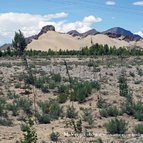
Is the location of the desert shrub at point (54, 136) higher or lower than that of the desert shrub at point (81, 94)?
lower

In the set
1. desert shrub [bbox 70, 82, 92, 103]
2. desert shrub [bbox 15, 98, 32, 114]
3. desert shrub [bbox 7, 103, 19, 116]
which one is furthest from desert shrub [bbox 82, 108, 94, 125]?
desert shrub [bbox 70, 82, 92, 103]

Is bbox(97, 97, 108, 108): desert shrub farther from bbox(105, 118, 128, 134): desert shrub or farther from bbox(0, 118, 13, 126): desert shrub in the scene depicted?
bbox(105, 118, 128, 134): desert shrub

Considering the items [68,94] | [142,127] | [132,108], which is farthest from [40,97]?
[142,127]

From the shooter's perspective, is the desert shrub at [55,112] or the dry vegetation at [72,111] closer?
the dry vegetation at [72,111]

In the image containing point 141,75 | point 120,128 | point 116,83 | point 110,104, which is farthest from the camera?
point 141,75

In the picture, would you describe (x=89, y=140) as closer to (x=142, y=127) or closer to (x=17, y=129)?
(x=142, y=127)

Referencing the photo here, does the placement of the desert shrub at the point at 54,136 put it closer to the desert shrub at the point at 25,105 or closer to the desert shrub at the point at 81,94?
the desert shrub at the point at 25,105

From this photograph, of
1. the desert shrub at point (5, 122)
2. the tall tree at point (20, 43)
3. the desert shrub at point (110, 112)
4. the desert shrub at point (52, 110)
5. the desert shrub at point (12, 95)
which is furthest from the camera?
the tall tree at point (20, 43)

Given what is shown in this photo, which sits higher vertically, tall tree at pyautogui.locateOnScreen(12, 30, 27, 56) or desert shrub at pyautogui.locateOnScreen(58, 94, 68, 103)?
tall tree at pyautogui.locateOnScreen(12, 30, 27, 56)

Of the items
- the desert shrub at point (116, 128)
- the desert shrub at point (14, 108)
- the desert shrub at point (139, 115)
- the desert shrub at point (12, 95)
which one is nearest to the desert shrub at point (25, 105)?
the desert shrub at point (14, 108)

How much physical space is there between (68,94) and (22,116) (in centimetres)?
678

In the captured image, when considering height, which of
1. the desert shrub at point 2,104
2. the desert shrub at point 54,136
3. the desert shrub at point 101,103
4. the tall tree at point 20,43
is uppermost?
the tall tree at point 20,43

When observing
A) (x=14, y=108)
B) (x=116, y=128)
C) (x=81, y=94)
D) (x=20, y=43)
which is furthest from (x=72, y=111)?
(x=20, y=43)

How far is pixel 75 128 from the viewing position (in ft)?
59.3
